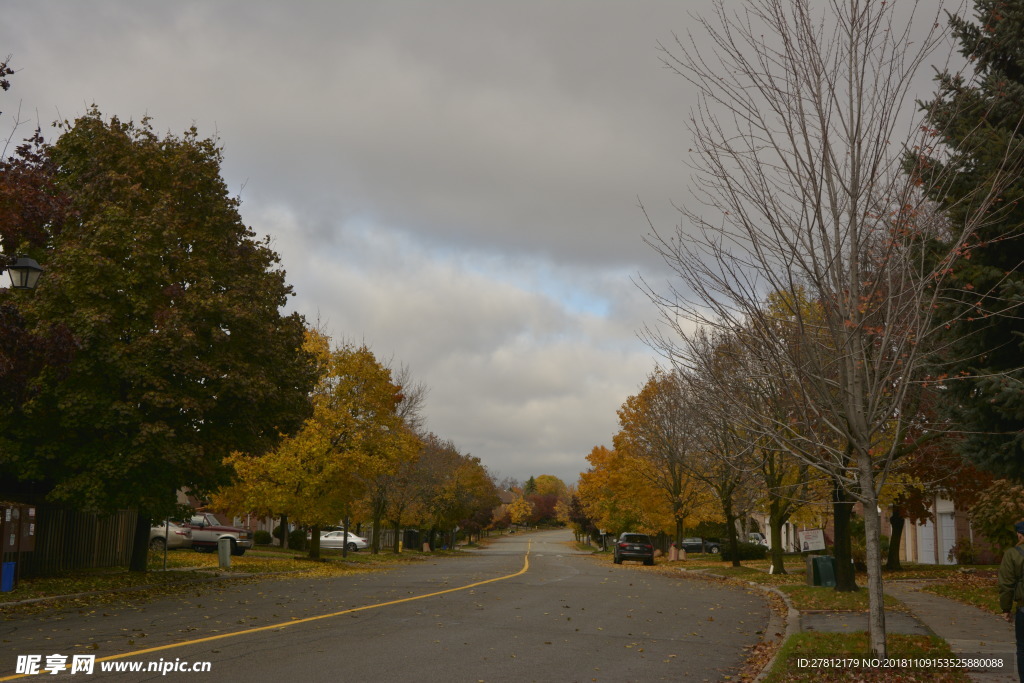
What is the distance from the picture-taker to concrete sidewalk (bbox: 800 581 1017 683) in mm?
10711

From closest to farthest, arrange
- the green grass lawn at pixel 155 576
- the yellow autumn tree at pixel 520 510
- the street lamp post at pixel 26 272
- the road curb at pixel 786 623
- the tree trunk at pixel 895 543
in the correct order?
1. the road curb at pixel 786 623
2. the street lamp post at pixel 26 272
3. the green grass lawn at pixel 155 576
4. the tree trunk at pixel 895 543
5. the yellow autumn tree at pixel 520 510

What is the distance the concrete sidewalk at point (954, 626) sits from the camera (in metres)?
10.7

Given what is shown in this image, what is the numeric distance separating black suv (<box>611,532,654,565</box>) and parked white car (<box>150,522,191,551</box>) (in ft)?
64.1

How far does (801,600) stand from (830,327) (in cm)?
1085

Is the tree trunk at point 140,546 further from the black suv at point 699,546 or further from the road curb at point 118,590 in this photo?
the black suv at point 699,546

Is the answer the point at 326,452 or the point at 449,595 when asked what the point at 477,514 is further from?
the point at 449,595

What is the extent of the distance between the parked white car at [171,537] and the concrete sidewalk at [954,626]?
2895cm

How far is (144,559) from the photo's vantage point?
969 inches

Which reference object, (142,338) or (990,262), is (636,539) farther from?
(990,262)

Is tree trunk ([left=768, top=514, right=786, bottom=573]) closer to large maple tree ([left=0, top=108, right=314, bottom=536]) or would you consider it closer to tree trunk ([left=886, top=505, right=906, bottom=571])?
tree trunk ([left=886, top=505, right=906, bottom=571])

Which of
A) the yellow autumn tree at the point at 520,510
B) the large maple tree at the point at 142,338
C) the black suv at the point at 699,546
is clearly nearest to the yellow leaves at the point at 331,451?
the large maple tree at the point at 142,338

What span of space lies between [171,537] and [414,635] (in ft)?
93.1

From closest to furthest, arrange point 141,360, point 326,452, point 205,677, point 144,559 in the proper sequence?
point 205,677, point 141,360, point 144,559, point 326,452

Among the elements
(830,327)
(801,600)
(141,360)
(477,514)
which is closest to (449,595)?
(801,600)
